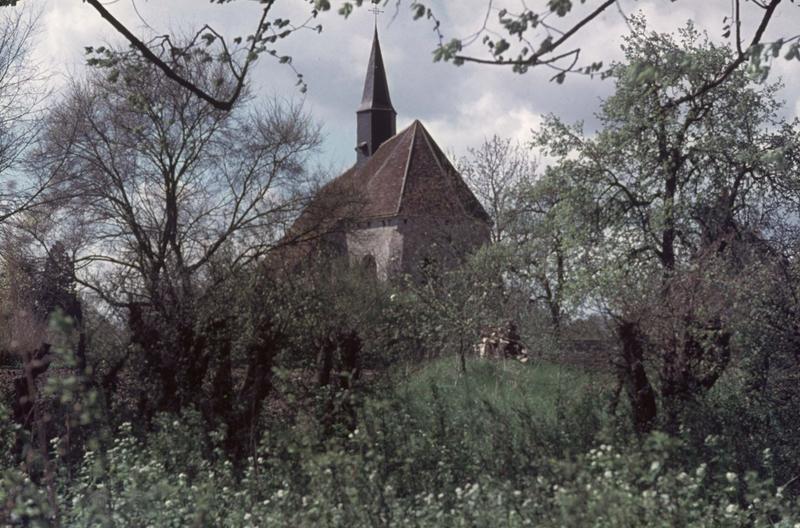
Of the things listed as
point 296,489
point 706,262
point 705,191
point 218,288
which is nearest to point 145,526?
point 296,489

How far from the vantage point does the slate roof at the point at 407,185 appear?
28.2 m

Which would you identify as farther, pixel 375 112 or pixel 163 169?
pixel 375 112

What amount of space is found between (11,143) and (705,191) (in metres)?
15.7

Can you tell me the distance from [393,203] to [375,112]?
10559mm

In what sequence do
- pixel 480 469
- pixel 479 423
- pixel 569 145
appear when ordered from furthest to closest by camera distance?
pixel 569 145, pixel 479 423, pixel 480 469

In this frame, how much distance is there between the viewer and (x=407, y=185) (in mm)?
40781

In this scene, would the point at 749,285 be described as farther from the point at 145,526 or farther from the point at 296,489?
the point at 145,526

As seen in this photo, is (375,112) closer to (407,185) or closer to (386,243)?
(407,185)

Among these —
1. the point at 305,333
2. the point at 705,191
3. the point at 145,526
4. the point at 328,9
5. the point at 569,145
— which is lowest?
the point at 145,526

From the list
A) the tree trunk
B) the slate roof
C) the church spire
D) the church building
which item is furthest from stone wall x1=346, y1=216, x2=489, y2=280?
the tree trunk

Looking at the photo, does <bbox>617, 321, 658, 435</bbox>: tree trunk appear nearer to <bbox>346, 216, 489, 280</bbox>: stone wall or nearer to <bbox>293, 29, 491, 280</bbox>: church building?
<bbox>293, 29, 491, 280</bbox>: church building

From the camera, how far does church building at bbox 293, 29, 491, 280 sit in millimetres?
27766

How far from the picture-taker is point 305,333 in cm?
1324

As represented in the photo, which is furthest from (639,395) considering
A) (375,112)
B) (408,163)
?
(375,112)
